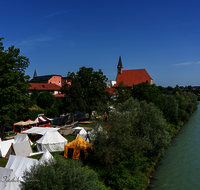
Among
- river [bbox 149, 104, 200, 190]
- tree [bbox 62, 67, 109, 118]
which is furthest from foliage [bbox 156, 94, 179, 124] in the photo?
tree [bbox 62, 67, 109, 118]

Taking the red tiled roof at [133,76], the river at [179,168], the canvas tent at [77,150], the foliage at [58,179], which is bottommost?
the river at [179,168]

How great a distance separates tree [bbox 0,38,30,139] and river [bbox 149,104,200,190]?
1677cm

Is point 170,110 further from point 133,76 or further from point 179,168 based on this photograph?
point 133,76

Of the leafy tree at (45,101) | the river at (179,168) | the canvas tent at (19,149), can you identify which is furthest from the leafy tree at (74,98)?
the river at (179,168)

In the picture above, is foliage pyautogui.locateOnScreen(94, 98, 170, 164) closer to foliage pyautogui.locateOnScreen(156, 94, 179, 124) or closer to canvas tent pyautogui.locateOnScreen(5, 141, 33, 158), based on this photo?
canvas tent pyautogui.locateOnScreen(5, 141, 33, 158)

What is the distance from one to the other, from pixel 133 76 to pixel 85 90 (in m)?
47.2

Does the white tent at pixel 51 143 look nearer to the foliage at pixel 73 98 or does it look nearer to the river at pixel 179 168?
the river at pixel 179 168

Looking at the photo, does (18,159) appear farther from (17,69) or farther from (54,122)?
(54,122)

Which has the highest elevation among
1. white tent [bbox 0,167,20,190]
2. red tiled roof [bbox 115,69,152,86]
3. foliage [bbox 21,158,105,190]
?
red tiled roof [bbox 115,69,152,86]

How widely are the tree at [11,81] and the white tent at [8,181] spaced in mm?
11866

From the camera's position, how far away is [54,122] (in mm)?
33750

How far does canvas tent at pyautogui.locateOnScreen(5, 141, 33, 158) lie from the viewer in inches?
593

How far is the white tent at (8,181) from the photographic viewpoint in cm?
853

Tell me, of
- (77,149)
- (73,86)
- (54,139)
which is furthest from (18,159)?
(73,86)
